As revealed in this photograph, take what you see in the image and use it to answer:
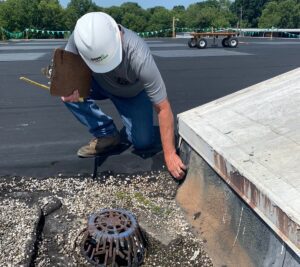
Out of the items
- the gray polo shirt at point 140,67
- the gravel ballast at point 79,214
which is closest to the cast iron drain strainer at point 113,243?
the gravel ballast at point 79,214

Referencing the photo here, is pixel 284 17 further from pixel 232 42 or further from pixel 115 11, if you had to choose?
pixel 232 42

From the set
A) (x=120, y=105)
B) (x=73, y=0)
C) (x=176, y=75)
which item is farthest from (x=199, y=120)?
(x=73, y=0)

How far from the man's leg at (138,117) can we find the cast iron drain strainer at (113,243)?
1039 mm

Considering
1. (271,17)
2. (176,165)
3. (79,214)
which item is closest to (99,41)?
(176,165)

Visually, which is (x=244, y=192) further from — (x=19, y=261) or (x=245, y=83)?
(x=245, y=83)

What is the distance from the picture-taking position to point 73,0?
133ft

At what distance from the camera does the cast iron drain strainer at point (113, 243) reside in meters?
1.78

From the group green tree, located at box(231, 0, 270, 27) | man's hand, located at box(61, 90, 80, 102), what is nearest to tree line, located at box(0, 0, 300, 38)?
green tree, located at box(231, 0, 270, 27)

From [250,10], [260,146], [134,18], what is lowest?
[250,10]

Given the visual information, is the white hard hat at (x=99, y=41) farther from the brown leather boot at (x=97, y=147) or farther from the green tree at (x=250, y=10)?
the green tree at (x=250, y=10)

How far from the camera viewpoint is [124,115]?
2.89m

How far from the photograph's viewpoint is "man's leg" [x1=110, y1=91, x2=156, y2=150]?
2.78 m

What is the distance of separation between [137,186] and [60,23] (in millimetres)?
32035

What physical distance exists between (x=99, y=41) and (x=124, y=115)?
3.14 feet
